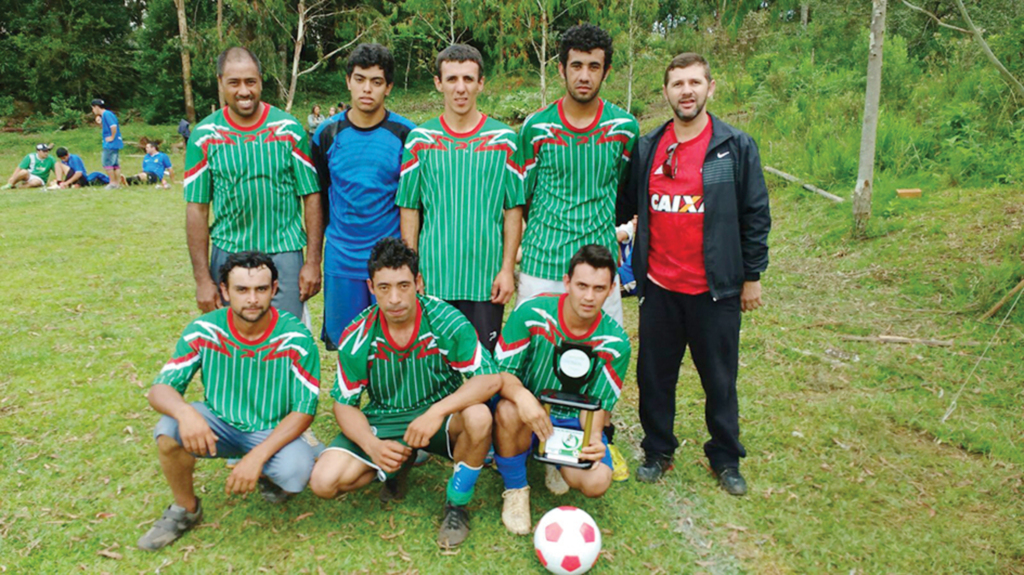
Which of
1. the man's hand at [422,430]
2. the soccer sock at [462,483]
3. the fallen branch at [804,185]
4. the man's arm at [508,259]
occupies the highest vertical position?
the fallen branch at [804,185]

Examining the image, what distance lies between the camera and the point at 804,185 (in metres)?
8.97

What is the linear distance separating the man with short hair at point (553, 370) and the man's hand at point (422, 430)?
0.29m

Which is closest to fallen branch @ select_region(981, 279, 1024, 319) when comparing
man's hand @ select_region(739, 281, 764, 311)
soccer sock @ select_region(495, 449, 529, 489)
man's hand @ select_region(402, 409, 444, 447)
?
man's hand @ select_region(739, 281, 764, 311)

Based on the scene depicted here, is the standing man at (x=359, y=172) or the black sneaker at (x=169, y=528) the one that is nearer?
the black sneaker at (x=169, y=528)

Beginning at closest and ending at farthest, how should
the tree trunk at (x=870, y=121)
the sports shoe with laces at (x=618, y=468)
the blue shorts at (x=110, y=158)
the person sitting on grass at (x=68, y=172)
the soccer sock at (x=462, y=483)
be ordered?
1. the soccer sock at (x=462, y=483)
2. the sports shoe with laces at (x=618, y=468)
3. the tree trunk at (x=870, y=121)
4. the person sitting on grass at (x=68, y=172)
5. the blue shorts at (x=110, y=158)

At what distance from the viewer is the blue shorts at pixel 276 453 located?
9.78 ft

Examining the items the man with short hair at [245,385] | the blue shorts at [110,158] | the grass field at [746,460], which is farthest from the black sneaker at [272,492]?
the blue shorts at [110,158]

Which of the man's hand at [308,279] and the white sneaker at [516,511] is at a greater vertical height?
the man's hand at [308,279]

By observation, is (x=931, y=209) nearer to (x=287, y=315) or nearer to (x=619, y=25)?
(x=287, y=315)

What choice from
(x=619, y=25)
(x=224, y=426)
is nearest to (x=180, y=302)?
(x=224, y=426)

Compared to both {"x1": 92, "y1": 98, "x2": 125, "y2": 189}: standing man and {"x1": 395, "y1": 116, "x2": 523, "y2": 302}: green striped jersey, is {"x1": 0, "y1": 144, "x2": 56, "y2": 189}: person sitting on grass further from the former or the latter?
{"x1": 395, "y1": 116, "x2": 523, "y2": 302}: green striped jersey

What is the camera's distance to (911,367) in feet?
15.5

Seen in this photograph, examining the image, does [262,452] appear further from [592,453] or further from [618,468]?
[618,468]

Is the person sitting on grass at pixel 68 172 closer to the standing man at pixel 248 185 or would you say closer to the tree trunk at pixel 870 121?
the standing man at pixel 248 185
